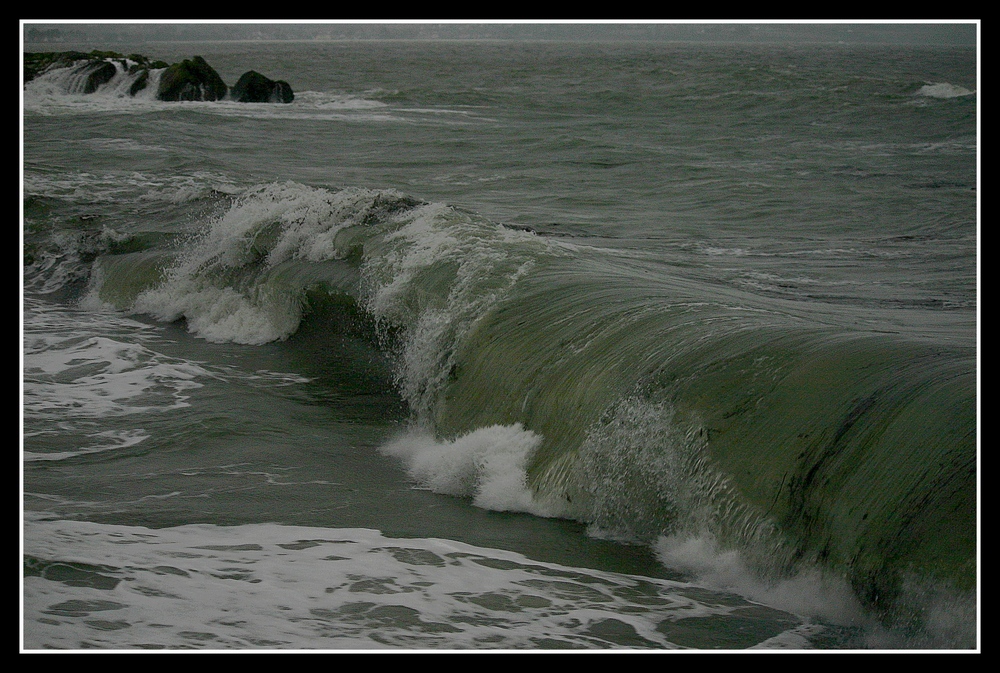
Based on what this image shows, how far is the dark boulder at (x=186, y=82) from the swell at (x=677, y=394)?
624 inches

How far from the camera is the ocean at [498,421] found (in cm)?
321

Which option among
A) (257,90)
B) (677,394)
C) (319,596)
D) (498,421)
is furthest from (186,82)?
(319,596)

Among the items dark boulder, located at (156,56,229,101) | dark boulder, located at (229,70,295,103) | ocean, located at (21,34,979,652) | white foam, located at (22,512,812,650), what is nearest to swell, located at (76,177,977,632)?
ocean, located at (21,34,979,652)

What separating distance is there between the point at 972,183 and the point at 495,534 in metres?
9.27

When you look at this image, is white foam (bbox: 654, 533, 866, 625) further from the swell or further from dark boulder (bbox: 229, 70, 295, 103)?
dark boulder (bbox: 229, 70, 295, 103)

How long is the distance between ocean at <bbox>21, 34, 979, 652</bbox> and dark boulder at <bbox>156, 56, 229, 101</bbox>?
36.9ft

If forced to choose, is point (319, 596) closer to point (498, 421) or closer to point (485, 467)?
point (485, 467)

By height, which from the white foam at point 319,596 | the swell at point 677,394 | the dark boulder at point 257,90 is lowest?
the white foam at point 319,596

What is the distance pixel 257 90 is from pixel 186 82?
1712 mm

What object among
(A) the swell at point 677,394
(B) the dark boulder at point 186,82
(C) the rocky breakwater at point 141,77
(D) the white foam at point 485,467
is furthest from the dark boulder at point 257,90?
(D) the white foam at point 485,467

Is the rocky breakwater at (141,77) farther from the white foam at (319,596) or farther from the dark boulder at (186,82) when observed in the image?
the white foam at (319,596)

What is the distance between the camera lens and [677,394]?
4.27 m

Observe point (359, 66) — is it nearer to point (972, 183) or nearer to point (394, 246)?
point (972, 183)

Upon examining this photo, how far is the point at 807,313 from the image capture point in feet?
18.9
